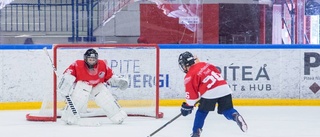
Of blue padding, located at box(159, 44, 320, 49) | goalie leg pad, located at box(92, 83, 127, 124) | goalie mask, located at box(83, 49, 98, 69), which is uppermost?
blue padding, located at box(159, 44, 320, 49)

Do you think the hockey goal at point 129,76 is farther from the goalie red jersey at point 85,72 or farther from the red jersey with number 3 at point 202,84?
the red jersey with number 3 at point 202,84

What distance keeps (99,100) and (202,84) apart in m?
1.74

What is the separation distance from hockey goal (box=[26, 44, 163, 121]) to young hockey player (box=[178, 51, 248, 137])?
181 centimetres

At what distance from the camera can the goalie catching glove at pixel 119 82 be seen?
713cm

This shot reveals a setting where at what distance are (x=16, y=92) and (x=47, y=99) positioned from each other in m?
0.95

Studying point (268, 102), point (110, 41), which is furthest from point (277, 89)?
point (110, 41)

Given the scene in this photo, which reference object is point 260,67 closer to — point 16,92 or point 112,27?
point 112,27

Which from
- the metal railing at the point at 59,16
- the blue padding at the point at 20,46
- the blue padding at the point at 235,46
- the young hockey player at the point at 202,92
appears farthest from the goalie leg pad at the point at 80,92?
the metal railing at the point at 59,16

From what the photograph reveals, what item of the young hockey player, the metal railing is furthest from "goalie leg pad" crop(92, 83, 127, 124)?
the metal railing

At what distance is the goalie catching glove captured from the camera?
281 inches

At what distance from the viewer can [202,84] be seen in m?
5.57

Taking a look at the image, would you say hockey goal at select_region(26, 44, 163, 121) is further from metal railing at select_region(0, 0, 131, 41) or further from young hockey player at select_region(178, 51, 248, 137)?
young hockey player at select_region(178, 51, 248, 137)

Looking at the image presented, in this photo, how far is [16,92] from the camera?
8.19 metres

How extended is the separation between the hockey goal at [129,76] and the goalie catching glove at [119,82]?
27cm
